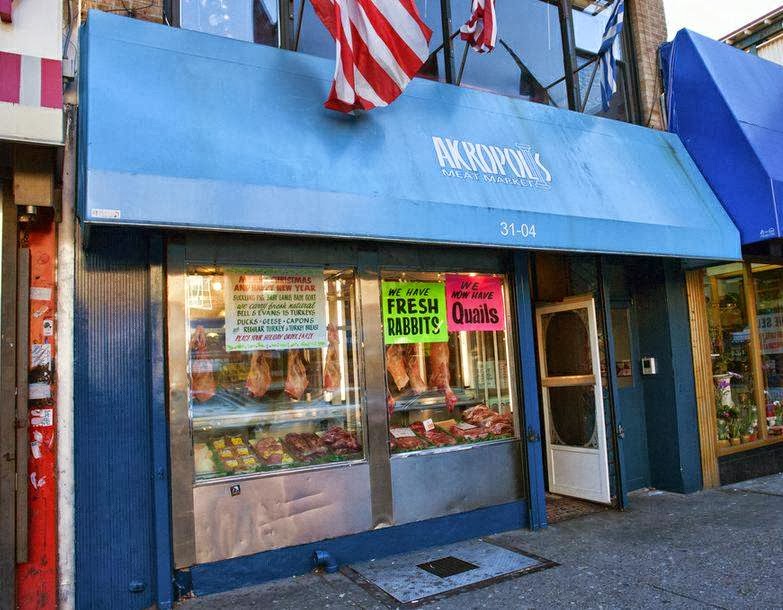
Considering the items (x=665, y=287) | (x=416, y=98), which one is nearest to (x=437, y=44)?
(x=416, y=98)

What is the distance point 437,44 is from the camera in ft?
22.3

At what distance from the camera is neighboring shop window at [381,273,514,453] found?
5.79m

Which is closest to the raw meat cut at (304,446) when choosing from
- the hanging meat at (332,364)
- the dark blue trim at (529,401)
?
the hanging meat at (332,364)

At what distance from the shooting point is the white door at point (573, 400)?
6695mm

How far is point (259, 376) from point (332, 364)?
0.69 m

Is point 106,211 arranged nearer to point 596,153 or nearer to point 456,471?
point 456,471

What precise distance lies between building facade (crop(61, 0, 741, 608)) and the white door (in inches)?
1.3

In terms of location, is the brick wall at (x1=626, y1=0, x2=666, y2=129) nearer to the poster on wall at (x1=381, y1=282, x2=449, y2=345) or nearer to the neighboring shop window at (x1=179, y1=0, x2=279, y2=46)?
the poster on wall at (x1=381, y1=282, x2=449, y2=345)

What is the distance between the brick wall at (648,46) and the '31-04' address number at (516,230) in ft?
12.1

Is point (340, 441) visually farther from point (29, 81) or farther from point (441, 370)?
point (29, 81)

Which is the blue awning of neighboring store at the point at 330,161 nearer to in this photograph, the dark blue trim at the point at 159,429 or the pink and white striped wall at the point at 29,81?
the pink and white striped wall at the point at 29,81

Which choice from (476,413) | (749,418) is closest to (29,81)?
(476,413)

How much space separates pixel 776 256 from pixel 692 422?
8.42 feet

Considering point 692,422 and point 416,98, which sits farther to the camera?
point 692,422
